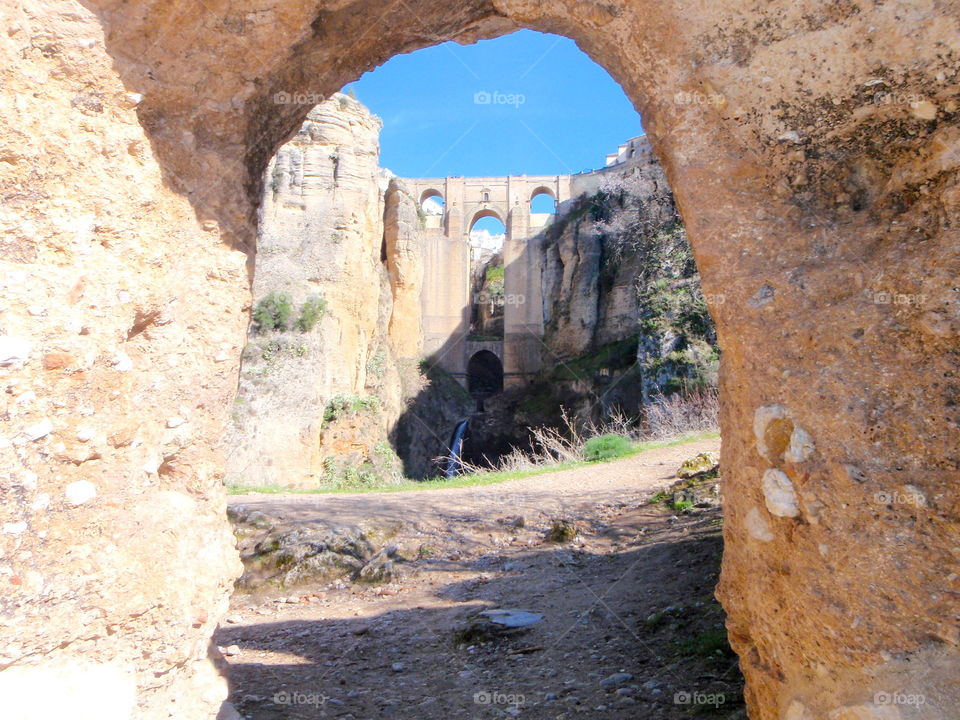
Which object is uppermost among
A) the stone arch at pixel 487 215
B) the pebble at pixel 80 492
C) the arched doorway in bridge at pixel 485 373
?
the stone arch at pixel 487 215

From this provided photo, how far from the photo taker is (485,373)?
37.3 m

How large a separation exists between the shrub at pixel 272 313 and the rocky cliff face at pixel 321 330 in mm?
58

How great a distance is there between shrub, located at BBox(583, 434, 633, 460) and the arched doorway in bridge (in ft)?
76.2

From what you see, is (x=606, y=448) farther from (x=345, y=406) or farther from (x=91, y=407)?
(x=91, y=407)

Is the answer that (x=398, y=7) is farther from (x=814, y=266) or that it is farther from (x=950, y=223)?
(x=950, y=223)

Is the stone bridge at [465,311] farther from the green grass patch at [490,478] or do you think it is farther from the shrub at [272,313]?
the green grass patch at [490,478]

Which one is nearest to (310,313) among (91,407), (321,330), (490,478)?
(321,330)

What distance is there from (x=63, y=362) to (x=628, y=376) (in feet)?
74.1

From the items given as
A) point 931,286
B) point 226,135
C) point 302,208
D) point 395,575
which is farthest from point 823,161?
point 302,208

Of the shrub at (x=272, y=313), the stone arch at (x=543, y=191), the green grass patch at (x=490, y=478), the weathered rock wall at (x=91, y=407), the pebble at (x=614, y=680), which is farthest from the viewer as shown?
the stone arch at (x=543, y=191)

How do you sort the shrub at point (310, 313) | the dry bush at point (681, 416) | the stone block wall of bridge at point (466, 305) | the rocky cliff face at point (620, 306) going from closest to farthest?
the dry bush at point (681, 416) < the shrub at point (310, 313) < the rocky cliff face at point (620, 306) < the stone block wall of bridge at point (466, 305)

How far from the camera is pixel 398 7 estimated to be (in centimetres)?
335

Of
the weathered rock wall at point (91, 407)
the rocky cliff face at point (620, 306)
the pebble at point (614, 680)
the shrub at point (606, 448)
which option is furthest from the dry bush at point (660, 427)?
the weathered rock wall at point (91, 407)

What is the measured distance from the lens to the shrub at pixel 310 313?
60.4ft
